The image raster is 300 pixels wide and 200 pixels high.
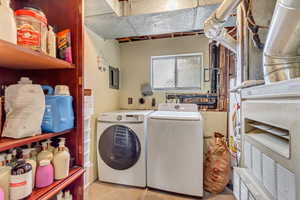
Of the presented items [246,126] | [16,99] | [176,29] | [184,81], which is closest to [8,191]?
[16,99]

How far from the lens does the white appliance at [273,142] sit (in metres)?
0.54

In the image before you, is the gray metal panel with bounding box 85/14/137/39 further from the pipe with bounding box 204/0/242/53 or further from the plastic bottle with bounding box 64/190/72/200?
the plastic bottle with bounding box 64/190/72/200

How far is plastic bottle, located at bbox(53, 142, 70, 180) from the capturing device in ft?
2.66

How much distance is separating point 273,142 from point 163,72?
2.39 metres

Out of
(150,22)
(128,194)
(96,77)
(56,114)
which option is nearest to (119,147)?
(128,194)

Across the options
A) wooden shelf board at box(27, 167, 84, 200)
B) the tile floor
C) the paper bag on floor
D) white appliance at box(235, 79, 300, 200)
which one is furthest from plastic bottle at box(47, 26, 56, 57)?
the paper bag on floor

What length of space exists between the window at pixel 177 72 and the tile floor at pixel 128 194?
174cm

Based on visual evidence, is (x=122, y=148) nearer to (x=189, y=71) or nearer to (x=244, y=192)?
(x=244, y=192)

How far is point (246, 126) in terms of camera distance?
41.7 inches

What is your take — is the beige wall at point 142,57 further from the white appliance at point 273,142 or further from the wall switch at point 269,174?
the wall switch at point 269,174

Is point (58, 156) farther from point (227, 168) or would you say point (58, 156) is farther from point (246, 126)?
point (227, 168)

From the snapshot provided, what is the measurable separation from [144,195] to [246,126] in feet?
5.17

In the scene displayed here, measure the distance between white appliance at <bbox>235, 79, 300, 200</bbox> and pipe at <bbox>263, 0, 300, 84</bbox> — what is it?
0.15 m

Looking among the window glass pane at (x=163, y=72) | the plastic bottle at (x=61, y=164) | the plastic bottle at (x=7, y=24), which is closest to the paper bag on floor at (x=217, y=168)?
the window glass pane at (x=163, y=72)
